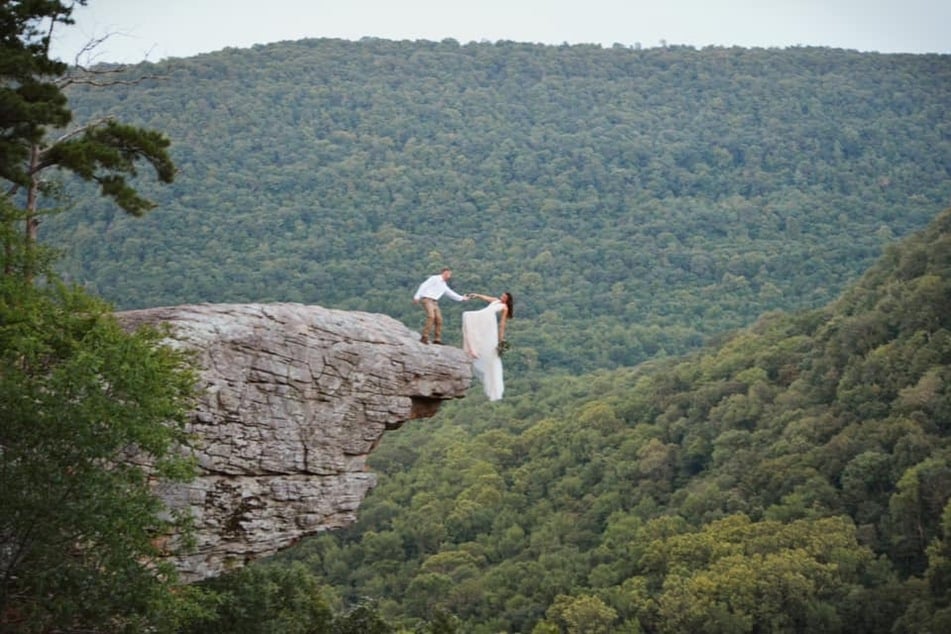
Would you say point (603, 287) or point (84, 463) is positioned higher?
point (84, 463)

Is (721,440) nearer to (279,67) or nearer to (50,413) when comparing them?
(50,413)

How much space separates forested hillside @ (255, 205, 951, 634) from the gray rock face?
24988mm

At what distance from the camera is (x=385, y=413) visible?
58.8 feet

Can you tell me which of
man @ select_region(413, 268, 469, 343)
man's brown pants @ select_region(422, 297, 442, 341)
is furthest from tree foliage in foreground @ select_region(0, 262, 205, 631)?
man @ select_region(413, 268, 469, 343)

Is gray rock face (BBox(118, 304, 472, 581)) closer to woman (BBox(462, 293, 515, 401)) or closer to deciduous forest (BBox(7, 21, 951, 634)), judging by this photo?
woman (BBox(462, 293, 515, 401))

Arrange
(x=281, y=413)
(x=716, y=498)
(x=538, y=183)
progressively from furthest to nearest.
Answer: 1. (x=538, y=183)
2. (x=716, y=498)
3. (x=281, y=413)

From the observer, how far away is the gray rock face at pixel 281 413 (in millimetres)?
16344

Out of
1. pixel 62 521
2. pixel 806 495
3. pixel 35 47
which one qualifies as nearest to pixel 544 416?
pixel 806 495

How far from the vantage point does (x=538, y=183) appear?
121 metres

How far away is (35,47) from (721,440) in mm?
41984

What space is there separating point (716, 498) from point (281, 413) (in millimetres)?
38364

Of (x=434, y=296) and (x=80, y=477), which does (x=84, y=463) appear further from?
(x=434, y=296)

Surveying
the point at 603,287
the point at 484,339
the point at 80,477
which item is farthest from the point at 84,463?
the point at 603,287

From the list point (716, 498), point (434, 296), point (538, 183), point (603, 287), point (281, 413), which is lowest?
point (716, 498)
